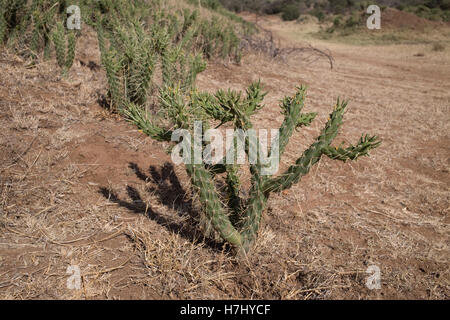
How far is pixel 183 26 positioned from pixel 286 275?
6399 mm

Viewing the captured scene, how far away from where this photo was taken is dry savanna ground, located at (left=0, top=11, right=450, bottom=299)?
1932mm

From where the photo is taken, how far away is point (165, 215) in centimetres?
253

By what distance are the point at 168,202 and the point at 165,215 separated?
20 cm

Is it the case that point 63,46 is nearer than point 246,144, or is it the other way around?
point 246,144

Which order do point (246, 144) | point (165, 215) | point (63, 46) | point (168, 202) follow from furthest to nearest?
point (63, 46), point (168, 202), point (165, 215), point (246, 144)

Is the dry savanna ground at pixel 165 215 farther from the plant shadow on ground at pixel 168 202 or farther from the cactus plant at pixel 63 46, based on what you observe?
the cactus plant at pixel 63 46

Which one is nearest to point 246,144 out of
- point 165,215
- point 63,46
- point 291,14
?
point 165,215

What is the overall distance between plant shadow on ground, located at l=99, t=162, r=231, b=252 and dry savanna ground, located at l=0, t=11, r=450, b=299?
1cm

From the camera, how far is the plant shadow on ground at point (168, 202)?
231 centimetres

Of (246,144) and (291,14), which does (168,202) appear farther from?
(291,14)
